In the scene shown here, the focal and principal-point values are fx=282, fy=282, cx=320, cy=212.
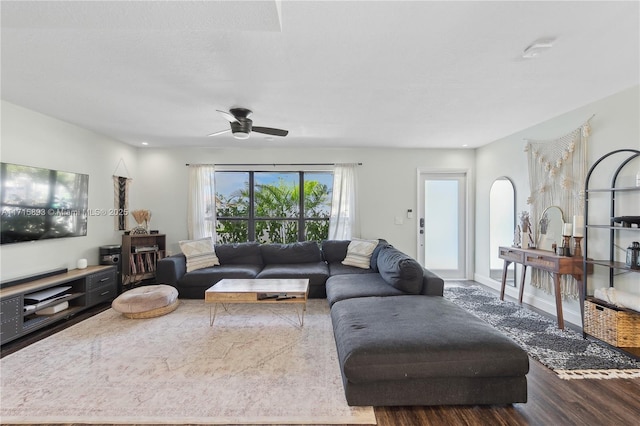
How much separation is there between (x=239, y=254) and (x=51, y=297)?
2.27 metres

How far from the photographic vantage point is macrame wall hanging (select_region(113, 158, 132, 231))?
4656 millimetres

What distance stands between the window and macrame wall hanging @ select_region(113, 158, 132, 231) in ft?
4.82

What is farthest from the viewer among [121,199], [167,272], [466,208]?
[466,208]

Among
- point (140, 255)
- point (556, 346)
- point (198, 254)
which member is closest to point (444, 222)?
point (556, 346)

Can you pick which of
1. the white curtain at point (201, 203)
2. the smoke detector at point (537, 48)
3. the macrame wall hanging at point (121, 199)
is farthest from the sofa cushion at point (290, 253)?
the smoke detector at point (537, 48)

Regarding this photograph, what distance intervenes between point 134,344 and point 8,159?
249 centimetres

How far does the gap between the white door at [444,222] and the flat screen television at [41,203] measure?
538 cm

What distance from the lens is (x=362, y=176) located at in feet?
17.1

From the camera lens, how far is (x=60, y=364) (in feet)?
7.69

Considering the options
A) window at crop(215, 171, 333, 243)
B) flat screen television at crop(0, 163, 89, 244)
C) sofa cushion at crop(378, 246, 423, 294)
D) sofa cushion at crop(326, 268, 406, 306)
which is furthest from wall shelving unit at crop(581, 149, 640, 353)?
flat screen television at crop(0, 163, 89, 244)

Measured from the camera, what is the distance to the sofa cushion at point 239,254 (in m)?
4.64

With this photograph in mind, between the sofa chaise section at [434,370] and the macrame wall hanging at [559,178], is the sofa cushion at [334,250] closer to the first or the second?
the macrame wall hanging at [559,178]

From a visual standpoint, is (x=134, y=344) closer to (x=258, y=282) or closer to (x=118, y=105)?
(x=258, y=282)

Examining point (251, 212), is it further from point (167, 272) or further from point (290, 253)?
point (167, 272)
